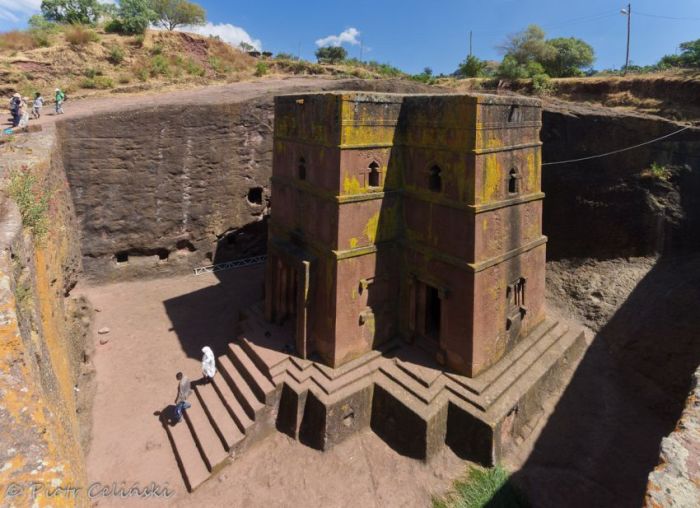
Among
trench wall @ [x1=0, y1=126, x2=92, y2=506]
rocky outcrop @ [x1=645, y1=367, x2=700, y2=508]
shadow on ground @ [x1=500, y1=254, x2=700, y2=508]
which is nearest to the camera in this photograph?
rocky outcrop @ [x1=645, y1=367, x2=700, y2=508]

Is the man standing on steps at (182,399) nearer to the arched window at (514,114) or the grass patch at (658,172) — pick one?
the arched window at (514,114)

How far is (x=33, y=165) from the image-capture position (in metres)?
8.96

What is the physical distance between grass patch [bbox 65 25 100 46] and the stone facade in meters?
17.4

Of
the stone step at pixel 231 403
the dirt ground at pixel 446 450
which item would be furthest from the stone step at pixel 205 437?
the stone step at pixel 231 403

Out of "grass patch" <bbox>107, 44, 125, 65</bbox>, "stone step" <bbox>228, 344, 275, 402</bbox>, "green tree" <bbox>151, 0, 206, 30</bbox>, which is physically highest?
"green tree" <bbox>151, 0, 206, 30</bbox>

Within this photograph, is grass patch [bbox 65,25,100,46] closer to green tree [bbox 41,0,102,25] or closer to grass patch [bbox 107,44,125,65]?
grass patch [bbox 107,44,125,65]

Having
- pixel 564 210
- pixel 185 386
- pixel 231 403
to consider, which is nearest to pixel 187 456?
pixel 231 403

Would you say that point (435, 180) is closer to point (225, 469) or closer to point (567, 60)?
point (225, 469)

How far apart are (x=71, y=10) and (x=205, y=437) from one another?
31671 millimetres

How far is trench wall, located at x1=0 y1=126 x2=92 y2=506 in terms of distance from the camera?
2.61 meters

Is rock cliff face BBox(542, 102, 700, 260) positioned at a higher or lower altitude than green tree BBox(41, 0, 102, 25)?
lower

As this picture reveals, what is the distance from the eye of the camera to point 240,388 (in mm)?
9367

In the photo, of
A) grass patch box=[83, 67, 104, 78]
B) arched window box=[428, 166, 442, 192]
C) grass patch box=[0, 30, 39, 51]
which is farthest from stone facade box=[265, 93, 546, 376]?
grass patch box=[0, 30, 39, 51]

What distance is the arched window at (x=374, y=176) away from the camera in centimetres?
912
